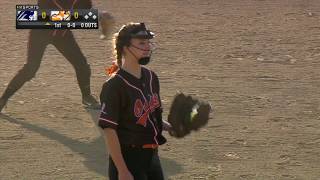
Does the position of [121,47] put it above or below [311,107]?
above

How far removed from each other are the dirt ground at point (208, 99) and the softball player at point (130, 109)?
230 cm

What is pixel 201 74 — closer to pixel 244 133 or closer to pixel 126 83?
pixel 244 133

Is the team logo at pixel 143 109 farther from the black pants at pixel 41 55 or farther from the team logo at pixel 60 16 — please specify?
the team logo at pixel 60 16

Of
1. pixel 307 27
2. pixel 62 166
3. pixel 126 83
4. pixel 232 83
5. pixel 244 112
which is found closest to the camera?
pixel 126 83

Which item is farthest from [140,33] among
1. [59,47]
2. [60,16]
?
[60,16]

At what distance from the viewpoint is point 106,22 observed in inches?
318

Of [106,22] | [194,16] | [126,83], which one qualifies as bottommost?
[194,16]

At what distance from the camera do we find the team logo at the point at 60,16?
9.33 m

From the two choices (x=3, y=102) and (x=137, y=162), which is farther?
(x=3, y=102)

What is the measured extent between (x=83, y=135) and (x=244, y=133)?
6.41ft

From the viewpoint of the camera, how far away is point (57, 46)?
8875 millimetres

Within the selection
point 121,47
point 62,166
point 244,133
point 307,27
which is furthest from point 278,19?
point 121,47

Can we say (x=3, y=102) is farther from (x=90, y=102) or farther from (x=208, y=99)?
(x=208, y=99)

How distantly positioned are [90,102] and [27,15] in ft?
12.7
